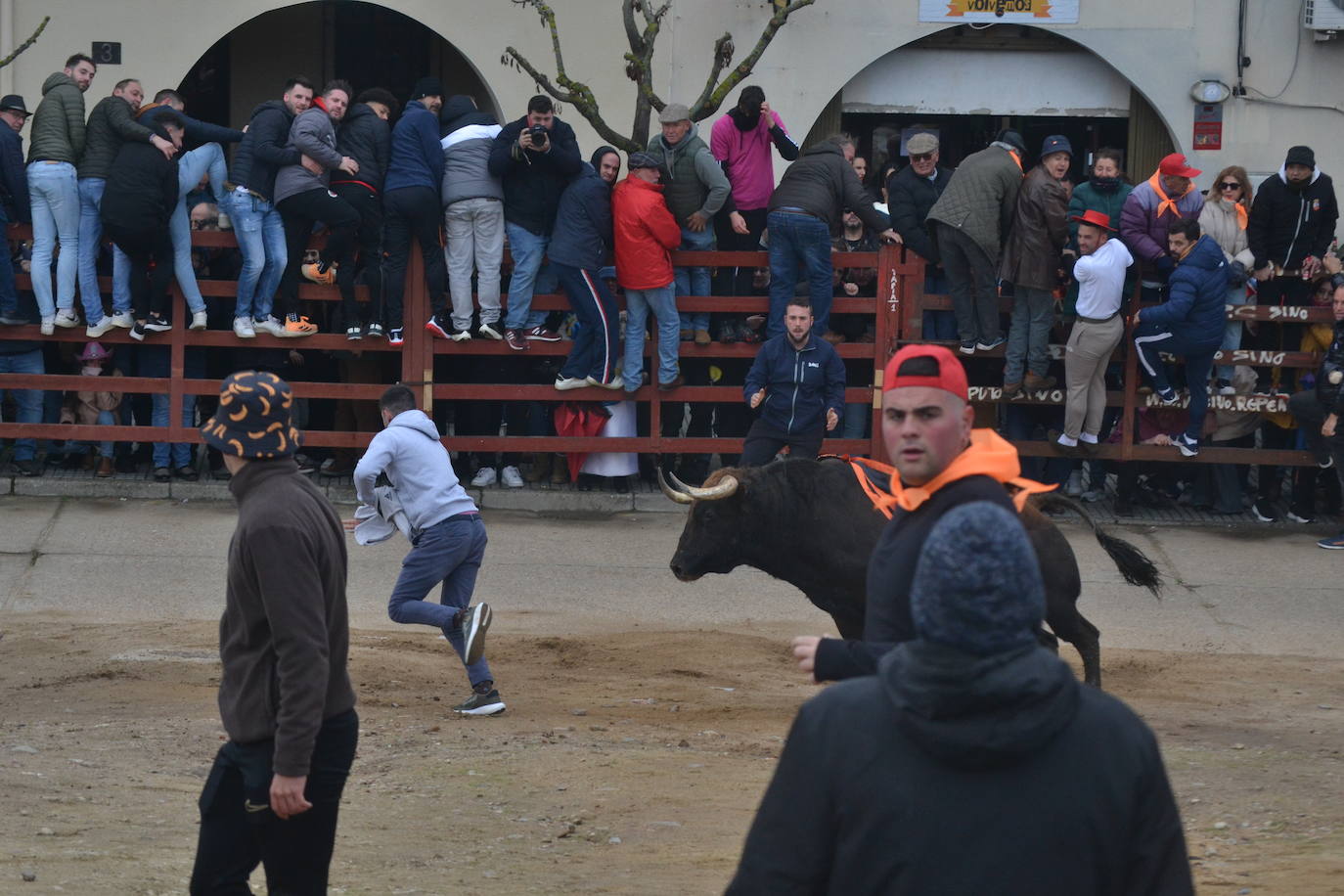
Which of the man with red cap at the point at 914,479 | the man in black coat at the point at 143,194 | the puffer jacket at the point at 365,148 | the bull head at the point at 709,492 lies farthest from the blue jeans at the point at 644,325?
the man with red cap at the point at 914,479

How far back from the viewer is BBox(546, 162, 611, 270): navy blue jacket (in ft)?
41.3

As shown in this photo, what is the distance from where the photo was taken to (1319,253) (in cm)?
1317

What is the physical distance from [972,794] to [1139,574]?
6904 millimetres

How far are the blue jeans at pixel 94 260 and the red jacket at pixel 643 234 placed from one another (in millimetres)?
3624

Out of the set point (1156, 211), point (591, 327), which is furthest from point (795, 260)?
point (1156, 211)

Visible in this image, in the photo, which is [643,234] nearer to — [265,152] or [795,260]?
[795,260]

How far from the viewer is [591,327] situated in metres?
12.9

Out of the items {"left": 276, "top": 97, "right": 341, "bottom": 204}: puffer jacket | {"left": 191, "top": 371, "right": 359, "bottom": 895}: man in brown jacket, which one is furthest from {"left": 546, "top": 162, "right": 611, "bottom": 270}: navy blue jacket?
{"left": 191, "top": 371, "right": 359, "bottom": 895}: man in brown jacket

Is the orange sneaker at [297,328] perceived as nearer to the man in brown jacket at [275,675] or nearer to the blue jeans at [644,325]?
the blue jeans at [644,325]

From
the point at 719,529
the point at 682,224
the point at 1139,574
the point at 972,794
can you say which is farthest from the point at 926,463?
the point at 682,224

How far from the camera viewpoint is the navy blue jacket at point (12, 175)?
1231 cm

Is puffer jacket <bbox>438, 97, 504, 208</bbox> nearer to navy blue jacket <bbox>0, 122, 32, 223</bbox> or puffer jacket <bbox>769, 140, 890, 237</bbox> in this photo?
puffer jacket <bbox>769, 140, 890, 237</bbox>

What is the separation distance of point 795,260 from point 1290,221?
3.78 meters

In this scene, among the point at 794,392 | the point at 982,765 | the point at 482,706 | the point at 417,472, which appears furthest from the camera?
the point at 794,392
